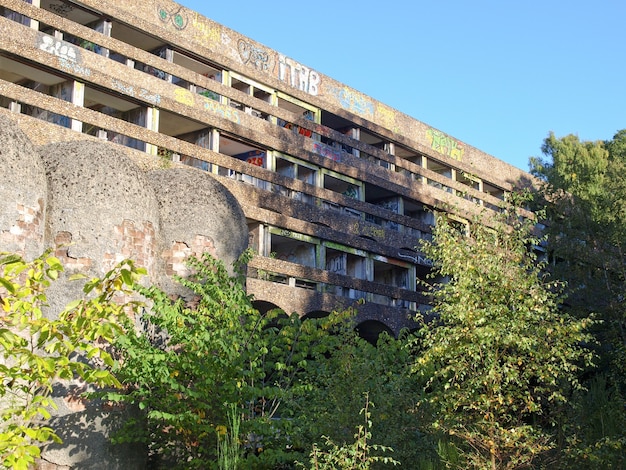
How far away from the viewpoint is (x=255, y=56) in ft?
117

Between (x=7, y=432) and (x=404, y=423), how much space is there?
7183mm

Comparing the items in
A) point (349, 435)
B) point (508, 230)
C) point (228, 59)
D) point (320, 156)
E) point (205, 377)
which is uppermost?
point (228, 59)

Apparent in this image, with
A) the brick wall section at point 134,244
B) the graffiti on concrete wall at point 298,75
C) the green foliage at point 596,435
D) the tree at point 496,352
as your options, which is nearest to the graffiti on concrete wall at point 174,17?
the graffiti on concrete wall at point 298,75

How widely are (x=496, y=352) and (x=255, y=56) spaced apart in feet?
90.4

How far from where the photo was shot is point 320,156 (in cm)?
3672

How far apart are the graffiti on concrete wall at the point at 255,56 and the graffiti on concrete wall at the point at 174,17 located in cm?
312

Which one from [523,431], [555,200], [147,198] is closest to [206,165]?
[555,200]

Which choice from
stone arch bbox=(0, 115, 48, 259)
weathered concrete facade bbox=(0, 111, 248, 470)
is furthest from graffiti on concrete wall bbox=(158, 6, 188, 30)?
stone arch bbox=(0, 115, 48, 259)

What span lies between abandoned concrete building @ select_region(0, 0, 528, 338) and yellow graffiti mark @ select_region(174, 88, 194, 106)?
0.05 m

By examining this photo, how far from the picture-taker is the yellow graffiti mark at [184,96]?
31.1 metres

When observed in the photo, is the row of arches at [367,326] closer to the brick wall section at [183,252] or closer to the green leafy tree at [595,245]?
the green leafy tree at [595,245]

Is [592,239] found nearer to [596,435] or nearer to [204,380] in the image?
[596,435]

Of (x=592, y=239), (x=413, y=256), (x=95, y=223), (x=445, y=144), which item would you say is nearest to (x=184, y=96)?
(x=413, y=256)

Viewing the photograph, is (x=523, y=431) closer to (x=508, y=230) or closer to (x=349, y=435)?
(x=349, y=435)
